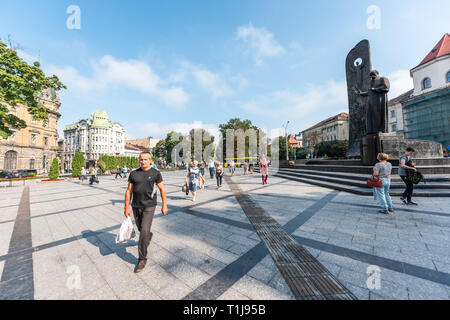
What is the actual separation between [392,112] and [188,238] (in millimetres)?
55717

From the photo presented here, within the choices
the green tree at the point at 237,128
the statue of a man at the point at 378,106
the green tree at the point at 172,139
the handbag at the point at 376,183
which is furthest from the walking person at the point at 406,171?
the green tree at the point at 172,139

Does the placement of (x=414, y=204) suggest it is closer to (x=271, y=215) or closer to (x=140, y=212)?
(x=271, y=215)

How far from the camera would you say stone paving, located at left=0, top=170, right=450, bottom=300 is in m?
2.04

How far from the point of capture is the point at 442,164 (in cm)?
854

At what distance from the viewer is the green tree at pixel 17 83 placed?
449 inches

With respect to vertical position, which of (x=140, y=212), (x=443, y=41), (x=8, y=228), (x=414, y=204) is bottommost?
(x=8, y=228)

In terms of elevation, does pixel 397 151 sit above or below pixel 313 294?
above

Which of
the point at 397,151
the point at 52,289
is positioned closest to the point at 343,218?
the point at 52,289

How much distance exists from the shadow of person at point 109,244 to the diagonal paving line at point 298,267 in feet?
7.43

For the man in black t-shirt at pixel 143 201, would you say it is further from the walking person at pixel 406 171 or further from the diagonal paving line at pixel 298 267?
the walking person at pixel 406 171

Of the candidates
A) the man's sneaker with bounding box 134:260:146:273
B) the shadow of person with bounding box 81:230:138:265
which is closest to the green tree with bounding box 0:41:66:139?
the shadow of person with bounding box 81:230:138:265

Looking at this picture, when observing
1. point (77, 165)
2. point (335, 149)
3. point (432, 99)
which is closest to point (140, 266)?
point (77, 165)

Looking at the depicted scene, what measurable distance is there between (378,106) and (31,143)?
2169 inches

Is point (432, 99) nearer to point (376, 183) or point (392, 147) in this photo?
point (392, 147)
